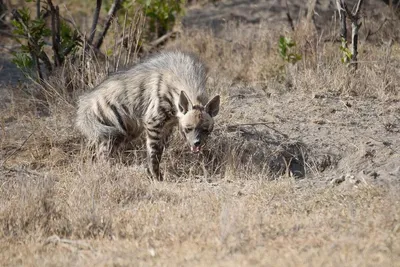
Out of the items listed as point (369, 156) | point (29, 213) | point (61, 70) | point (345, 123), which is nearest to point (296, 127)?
point (345, 123)

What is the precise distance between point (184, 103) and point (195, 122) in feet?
0.74

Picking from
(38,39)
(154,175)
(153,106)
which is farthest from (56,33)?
(154,175)

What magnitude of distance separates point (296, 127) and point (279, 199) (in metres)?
1.93

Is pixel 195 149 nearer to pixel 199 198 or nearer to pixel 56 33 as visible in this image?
pixel 199 198

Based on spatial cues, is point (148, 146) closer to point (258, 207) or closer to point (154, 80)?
point (154, 80)

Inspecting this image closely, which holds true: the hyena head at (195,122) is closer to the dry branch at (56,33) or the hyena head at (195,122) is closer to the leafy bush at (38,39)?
the leafy bush at (38,39)

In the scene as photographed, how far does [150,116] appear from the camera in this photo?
748cm

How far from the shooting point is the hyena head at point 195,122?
280 inches

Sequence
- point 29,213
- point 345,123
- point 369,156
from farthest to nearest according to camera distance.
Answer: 1. point 345,123
2. point 369,156
3. point 29,213

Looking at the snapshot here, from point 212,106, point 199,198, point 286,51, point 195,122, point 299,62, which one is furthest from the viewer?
point 299,62

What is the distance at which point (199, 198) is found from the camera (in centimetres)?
646

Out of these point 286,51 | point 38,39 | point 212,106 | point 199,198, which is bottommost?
point 199,198

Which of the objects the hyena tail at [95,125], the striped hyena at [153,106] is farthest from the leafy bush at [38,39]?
the striped hyena at [153,106]

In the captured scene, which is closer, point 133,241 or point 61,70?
point 133,241
